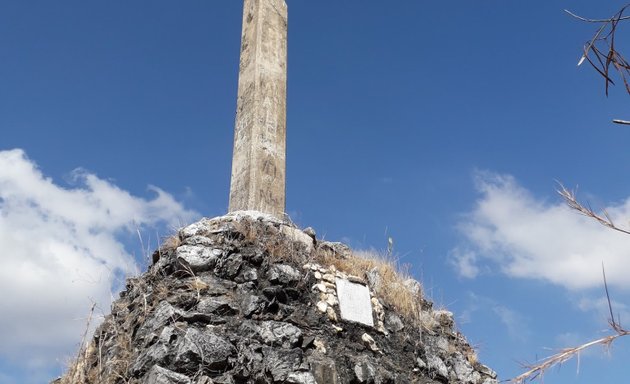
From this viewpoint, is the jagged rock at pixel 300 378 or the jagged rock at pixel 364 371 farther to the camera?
the jagged rock at pixel 364 371

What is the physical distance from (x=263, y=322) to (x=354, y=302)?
1049 millimetres

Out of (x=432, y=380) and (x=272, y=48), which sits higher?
(x=272, y=48)

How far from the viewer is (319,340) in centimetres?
550

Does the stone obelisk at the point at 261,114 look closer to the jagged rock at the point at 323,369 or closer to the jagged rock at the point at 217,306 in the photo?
the jagged rock at the point at 217,306

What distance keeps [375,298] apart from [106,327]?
255 centimetres

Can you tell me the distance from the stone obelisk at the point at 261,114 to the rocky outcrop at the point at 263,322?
853 mm

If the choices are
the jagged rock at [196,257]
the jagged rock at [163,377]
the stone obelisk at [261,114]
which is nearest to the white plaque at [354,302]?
the jagged rock at [196,257]

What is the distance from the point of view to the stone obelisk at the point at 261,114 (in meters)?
7.34

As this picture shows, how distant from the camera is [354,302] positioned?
19.9 ft

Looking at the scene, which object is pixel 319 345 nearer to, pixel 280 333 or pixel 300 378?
pixel 280 333

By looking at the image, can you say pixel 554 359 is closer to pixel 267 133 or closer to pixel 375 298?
pixel 375 298

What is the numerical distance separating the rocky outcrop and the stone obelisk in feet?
2.80

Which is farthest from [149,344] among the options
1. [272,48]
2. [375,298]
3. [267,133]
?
[272,48]

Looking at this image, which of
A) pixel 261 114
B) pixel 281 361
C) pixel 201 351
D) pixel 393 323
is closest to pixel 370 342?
pixel 393 323
